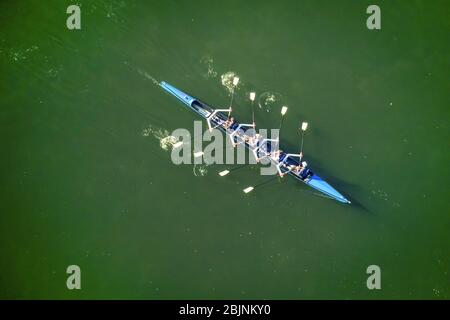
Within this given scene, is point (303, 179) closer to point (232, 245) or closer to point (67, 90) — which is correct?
point (232, 245)

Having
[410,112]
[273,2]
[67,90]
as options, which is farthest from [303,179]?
[67,90]

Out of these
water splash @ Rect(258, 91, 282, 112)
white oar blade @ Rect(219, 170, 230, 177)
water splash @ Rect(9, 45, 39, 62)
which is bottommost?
white oar blade @ Rect(219, 170, 230, 177)

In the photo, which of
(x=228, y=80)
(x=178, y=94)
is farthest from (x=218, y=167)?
(x=228, y=80)

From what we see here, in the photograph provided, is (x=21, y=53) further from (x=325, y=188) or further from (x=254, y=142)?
(x=325, y=188)

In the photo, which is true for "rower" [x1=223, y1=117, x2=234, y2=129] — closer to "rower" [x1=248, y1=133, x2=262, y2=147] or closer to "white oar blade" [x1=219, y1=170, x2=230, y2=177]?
"rower" [x1=248, y1=133, x2=262, y2=147]

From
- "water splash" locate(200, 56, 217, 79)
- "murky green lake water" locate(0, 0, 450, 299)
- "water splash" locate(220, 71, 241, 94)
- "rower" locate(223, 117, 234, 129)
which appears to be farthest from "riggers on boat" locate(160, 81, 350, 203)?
"water splash" locate(200, 56, 217, 79)

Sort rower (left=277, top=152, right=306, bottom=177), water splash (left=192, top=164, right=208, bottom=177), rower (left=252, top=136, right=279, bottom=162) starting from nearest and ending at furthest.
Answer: rower (left=277, top=152, right=306, bottom=177), rower (left=252, top=136, right=279, bottom=162), water splash (left=192, top=164, right=208, bottom=177)
